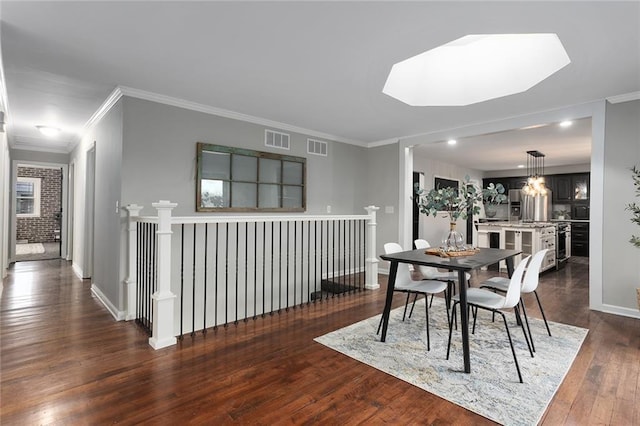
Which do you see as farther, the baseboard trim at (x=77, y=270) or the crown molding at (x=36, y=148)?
the crown molding at (x=36, y=148)

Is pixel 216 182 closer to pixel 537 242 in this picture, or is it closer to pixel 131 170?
pixel 131 170

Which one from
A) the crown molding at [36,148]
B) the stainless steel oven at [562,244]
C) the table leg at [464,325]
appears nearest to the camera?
the table leg at [464,325]

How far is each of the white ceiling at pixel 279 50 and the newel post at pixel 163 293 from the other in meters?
1.27

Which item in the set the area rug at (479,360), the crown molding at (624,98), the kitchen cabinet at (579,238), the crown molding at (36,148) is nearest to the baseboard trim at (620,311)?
the area rug at (479,360)

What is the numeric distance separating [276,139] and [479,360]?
3.67 m

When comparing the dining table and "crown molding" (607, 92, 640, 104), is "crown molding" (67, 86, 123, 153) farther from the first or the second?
"crown molding" (607, 92, 640, 104)

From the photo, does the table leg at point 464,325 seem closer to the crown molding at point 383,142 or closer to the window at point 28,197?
the crown molding at point 383,142

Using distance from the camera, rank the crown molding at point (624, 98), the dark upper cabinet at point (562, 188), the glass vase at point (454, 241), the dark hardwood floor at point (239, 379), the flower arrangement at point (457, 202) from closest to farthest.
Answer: the dark hardwood floor at point (239, 379)
the flower arrangement at point (457, 202)
the glass vase at point (454, 241)
the crown molding at point (624, 98)
the dark upper cabinet at point (562, 188)

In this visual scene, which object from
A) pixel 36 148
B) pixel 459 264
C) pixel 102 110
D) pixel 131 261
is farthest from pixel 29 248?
pixel 459 264

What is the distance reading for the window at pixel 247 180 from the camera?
4039 mm

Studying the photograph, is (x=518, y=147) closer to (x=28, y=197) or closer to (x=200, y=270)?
(x=200, y=270)

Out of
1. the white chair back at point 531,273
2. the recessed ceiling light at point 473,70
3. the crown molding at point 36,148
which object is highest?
the recessed ceiling light at point 473,70

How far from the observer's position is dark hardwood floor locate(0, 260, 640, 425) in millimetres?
1809

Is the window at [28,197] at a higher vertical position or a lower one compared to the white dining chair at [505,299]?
higher
